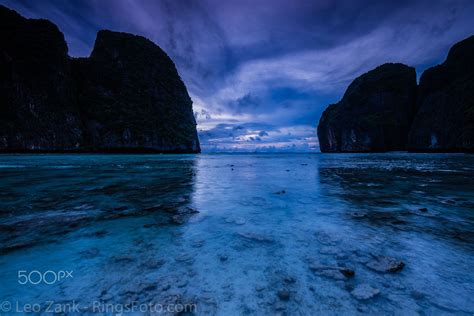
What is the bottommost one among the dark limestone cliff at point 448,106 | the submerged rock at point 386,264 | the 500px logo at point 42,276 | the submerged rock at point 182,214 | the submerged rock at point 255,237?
the submerged rock at point 255,237

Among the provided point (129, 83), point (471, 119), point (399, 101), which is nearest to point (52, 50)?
point (129, 83)

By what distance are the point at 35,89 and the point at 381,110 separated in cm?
15655

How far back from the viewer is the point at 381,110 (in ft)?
376

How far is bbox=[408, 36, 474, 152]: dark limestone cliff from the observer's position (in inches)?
2756

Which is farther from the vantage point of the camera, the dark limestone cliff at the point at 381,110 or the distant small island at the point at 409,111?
the dark limestone cliff at the point at 381,110

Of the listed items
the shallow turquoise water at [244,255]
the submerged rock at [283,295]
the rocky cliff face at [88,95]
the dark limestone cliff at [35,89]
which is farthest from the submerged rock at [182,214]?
the rocky cliff face at [88,95]

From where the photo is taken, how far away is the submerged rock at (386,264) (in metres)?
3.17

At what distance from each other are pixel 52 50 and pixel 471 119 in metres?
149

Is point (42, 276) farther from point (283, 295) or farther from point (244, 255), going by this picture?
point (283, 295)

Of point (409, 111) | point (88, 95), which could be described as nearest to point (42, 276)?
point (88, 95)

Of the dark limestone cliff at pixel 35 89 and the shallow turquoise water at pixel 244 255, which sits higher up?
the dark limestone cliff at pixel 35 89

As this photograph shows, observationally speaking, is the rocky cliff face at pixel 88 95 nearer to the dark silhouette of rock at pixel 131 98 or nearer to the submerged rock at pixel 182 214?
the dark silhouette of rock at pixel 131 98

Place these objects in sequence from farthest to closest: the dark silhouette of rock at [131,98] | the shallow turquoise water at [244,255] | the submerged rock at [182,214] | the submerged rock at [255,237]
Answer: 1. the dark silhouette of rock at [131,98]
2. the submerged rock at [182,214]
3. the submerged rock at [255,237]
4. the shallow turquoise water at [244,255]

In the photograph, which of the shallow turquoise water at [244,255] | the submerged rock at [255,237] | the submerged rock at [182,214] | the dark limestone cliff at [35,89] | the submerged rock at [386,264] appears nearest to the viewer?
the shallow turquoise water at [244,255]
